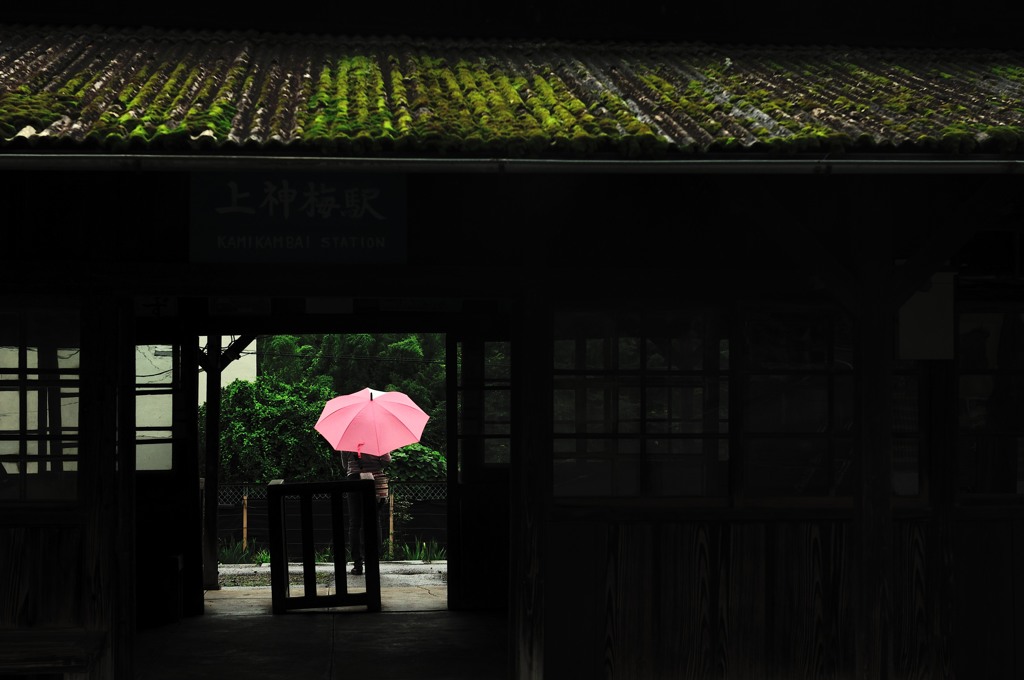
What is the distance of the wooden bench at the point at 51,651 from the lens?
6305 mm

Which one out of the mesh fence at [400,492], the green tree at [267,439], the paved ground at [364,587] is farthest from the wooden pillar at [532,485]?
the green tree at [267,439]

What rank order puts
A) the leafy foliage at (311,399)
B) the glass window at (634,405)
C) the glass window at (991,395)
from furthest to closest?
1. the leafy foliage at (311,399)
2. the glass window at (991,395)
3. the glass window at (634,405)

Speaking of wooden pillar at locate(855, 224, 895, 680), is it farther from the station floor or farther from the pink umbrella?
the pink umbrella

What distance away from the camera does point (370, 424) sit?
44.0ft

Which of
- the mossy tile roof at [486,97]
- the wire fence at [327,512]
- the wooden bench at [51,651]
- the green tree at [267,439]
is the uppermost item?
the mossy tile roof at [486,97]

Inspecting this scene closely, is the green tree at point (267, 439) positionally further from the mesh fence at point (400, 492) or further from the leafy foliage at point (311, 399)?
the mesh fence at point (400, 492)

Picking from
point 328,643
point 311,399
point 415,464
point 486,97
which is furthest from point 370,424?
→ point 311,399

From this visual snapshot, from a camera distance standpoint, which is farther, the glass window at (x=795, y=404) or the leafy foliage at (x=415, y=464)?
the leafy foliage at (x=415, y=464)

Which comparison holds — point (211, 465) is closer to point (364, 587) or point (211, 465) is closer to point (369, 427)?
point (364, 587)

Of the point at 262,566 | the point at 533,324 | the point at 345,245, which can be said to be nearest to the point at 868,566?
the point at 533,324

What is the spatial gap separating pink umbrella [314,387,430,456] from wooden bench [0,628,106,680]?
21.8 feet

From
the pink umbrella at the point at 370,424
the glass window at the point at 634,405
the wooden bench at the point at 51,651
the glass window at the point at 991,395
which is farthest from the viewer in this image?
the pink umbrella at the point at 370,424

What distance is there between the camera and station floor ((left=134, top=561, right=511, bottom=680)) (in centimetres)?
781

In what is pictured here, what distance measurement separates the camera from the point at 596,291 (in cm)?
678
